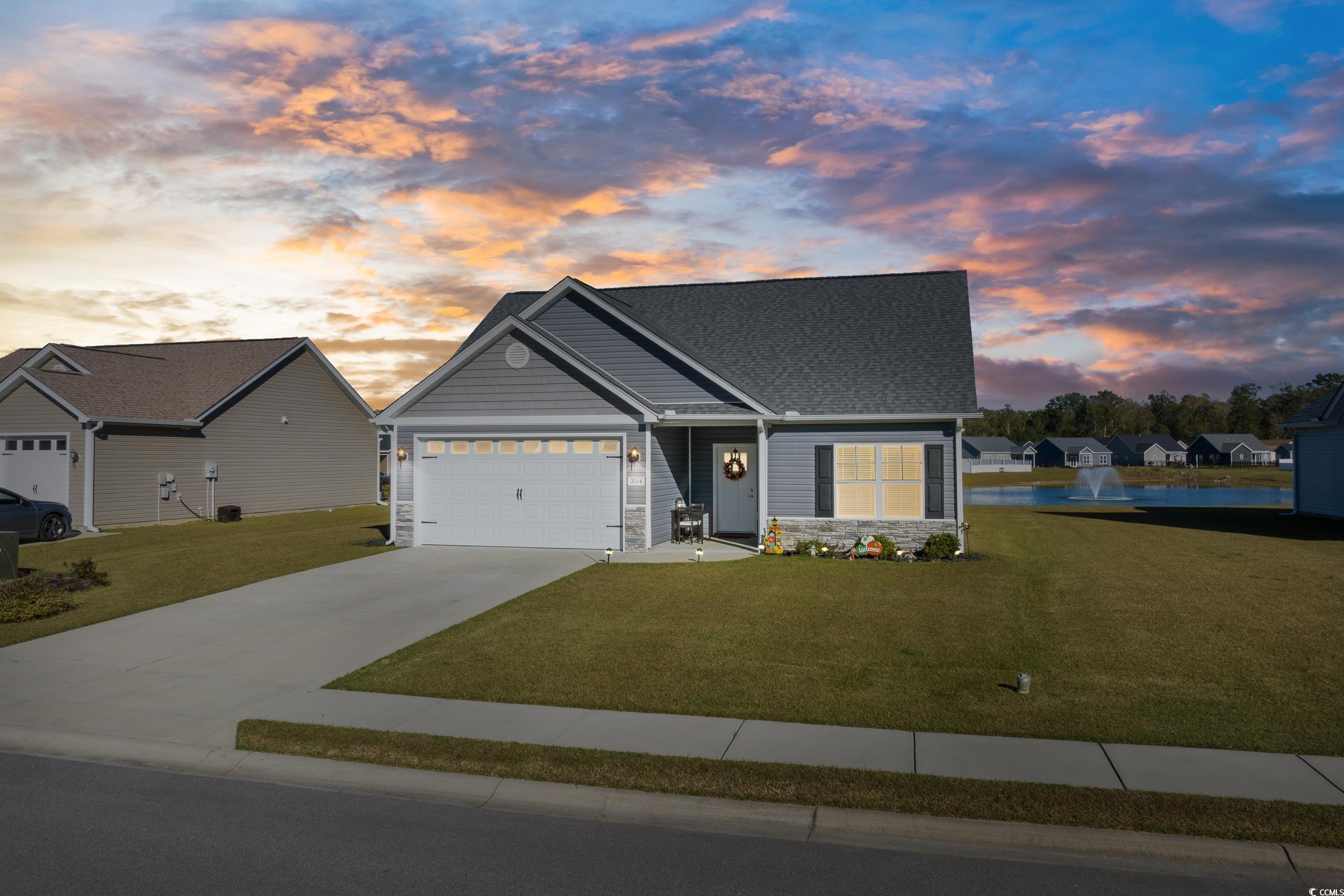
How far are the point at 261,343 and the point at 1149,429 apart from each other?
474 feet

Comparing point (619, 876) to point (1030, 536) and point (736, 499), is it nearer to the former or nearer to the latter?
point (736, 499)

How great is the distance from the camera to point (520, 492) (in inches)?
776

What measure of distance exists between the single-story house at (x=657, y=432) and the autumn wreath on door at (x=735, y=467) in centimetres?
4

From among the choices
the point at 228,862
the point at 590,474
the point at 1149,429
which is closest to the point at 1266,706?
the point at 228,862

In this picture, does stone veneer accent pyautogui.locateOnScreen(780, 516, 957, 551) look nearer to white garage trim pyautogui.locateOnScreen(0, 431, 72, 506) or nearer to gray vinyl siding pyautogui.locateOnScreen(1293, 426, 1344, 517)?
gray vinyl siding pyautogui.locateOnScreen(1293, 426, 1344, 517)

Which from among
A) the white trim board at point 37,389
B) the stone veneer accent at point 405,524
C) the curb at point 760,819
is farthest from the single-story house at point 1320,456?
the white trim board at point 37,389

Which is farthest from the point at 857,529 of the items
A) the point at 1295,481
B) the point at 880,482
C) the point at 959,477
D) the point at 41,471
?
the point at 41,471

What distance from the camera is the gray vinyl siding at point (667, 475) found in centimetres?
1950

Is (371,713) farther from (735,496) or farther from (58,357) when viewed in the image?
(58,357)

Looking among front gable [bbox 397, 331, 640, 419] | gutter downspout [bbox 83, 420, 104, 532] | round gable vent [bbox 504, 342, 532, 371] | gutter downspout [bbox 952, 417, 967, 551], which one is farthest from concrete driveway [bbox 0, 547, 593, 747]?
gutter downspout [bbox 83, 420, 104, 532]

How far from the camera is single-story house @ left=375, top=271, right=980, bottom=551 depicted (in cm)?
1903

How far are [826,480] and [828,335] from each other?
455 cm

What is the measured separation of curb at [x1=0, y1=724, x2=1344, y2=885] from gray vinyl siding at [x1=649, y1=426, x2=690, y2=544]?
40.6 feet

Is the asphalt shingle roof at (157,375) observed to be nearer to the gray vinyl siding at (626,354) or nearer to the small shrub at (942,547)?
the gray vinyl siding at (626,354)
